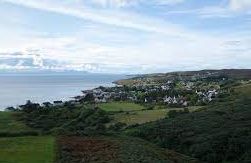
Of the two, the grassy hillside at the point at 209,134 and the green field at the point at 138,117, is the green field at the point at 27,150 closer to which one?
the grassy hillside at the point at 209,134

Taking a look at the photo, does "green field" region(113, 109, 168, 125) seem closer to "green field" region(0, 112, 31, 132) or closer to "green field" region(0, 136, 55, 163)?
"green field" region(0, 112, 31, 132)

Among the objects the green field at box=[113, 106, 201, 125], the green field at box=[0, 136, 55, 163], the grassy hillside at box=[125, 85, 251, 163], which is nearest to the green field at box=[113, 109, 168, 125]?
the green field at box=[113, 106, 201, 125]

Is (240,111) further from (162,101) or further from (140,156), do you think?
(162,101)

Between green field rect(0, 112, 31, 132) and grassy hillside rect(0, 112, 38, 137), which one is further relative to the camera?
green field rect(0, 112, 31, 132)

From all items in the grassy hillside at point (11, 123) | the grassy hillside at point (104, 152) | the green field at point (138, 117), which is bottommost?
the green field at point (138, 117)

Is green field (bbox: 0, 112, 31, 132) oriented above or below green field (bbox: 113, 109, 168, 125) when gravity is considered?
above

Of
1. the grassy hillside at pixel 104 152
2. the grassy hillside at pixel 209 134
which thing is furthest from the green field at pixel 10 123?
the grassy hillside at pixel 104 152
